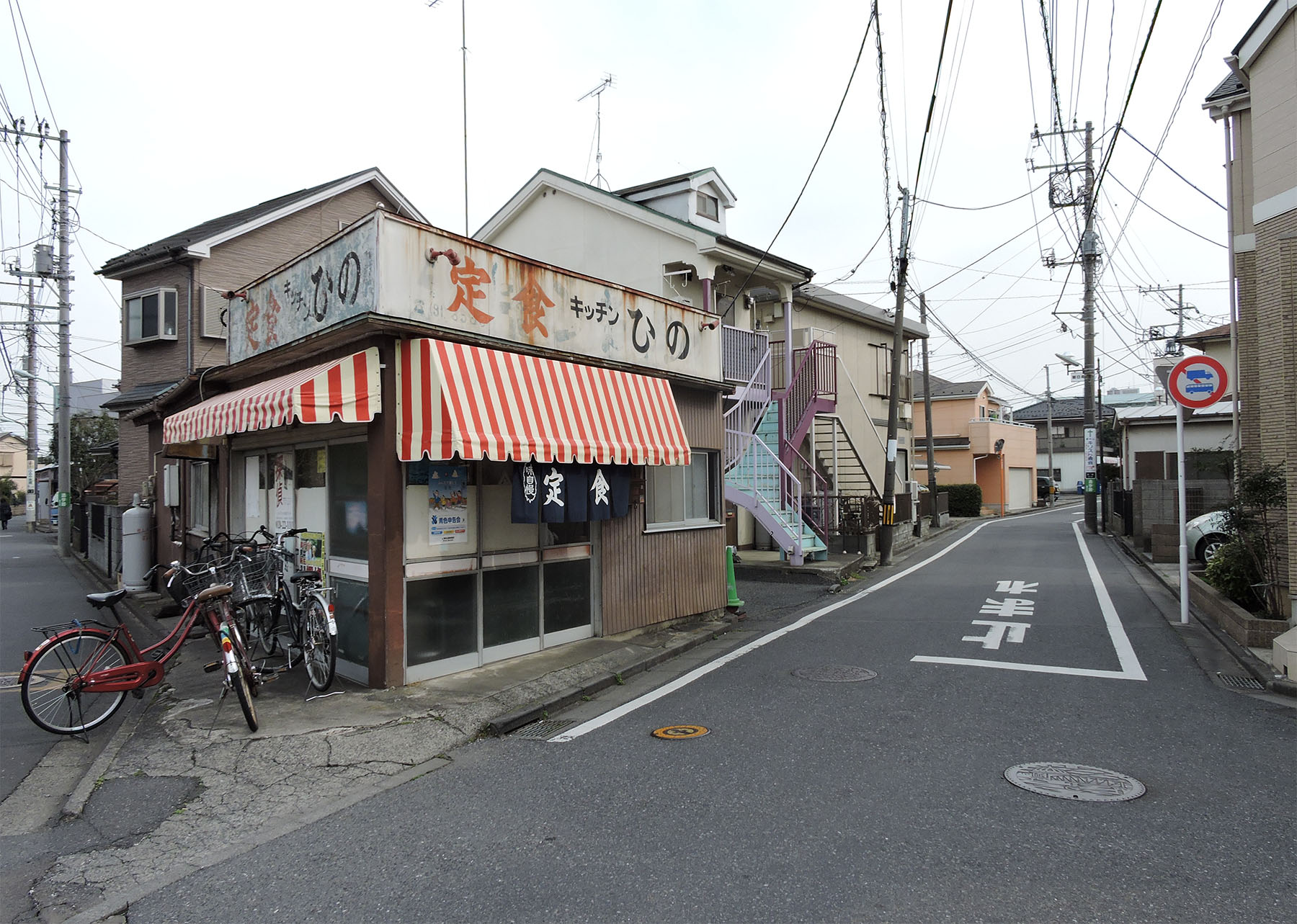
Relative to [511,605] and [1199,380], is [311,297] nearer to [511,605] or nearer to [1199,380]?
[511,605]

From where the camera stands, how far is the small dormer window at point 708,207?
61.4 feet

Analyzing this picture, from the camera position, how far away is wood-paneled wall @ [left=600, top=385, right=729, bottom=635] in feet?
31.4

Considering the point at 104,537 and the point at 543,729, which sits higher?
the point at 104,537

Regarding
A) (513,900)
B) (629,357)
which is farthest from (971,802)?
(629,357)

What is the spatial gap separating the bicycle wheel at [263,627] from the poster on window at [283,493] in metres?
0.91

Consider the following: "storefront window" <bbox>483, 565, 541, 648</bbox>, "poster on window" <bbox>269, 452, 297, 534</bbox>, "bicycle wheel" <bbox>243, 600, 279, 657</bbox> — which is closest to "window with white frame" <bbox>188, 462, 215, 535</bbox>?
"poster on window" <bbox>269, 452, 297, 534</bbox>

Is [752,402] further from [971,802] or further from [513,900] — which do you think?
[513,900]

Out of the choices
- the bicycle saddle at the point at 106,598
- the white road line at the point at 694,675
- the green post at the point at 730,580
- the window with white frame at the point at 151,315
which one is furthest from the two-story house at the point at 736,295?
the bicycle saddle at the point at 106,598

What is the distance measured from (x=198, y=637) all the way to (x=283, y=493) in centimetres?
247

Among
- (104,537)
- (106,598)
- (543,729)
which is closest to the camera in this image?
(543,729)

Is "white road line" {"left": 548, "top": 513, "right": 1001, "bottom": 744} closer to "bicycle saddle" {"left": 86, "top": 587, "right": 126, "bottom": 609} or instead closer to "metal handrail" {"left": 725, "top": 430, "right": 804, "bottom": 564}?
"metal handrail" {"left": 725, "top": 430, "right": 804, "bottom": 564}

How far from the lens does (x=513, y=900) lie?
12.0 ft

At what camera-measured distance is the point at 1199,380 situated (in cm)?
1032

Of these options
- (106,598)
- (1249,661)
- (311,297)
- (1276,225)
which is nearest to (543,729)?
(106,598)
